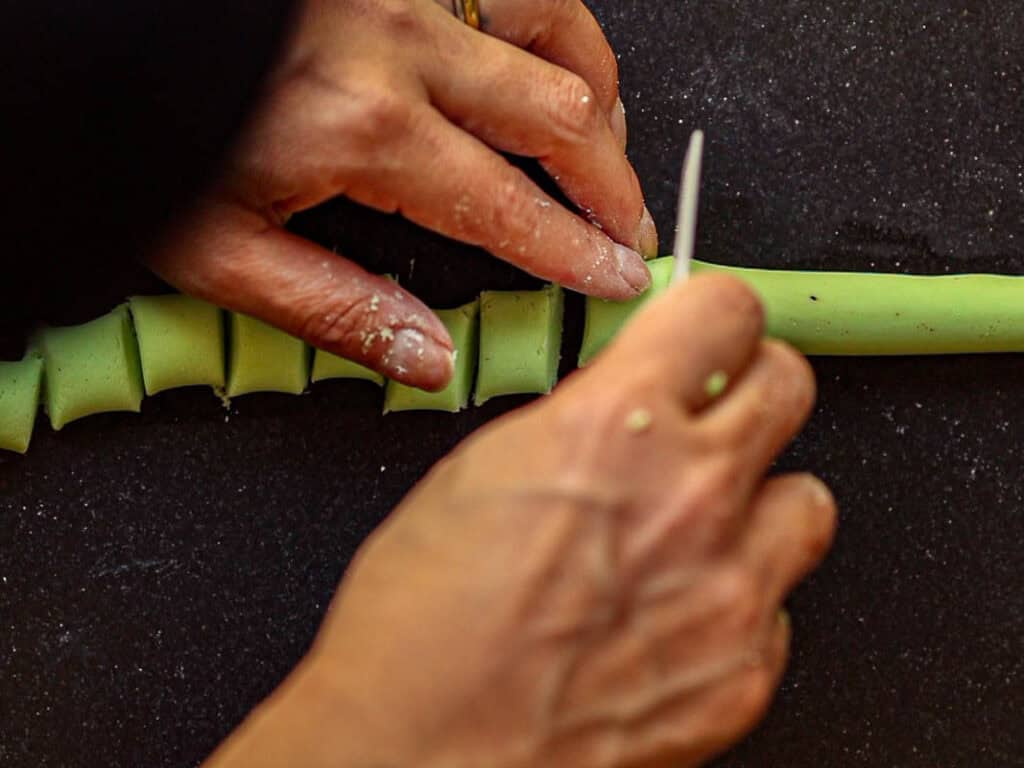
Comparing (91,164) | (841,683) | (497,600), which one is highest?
(91,164)

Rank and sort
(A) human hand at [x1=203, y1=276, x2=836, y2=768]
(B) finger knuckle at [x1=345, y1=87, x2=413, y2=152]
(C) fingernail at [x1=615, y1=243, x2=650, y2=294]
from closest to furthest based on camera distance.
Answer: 1. (A) human hand at [x1=203, y1=276, x2=836, y2=768]
2. (B) finger knuckle at [x1=345, y1=87, x2=413, y2=152]
3. (C) fingernail at [x1=615, y1=243, x2=650, y2=294]

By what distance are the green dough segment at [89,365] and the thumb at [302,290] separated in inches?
5.3

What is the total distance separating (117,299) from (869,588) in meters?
1.00

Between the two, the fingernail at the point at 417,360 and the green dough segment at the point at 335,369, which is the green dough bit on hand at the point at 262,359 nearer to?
the green dough segment at the point at 335,369

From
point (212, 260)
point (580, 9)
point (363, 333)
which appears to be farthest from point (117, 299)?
point (580, 9)

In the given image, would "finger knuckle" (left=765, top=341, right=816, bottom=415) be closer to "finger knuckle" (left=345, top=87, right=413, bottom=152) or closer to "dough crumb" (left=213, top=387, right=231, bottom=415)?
"finger knuckle" (left=345, top=87, right=413, bottom=152)

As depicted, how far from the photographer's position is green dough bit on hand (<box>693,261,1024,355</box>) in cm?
117

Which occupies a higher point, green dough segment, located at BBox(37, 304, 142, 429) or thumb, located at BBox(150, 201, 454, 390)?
thumb, located at BBox(150, 201, 454, 390)

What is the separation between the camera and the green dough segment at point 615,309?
3.78ft

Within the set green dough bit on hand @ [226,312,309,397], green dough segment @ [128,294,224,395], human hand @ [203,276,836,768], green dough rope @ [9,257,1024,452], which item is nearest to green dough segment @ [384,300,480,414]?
green dough rope @ [9,257,1024,452]

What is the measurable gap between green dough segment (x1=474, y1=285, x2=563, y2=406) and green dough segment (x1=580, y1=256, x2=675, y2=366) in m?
0.05

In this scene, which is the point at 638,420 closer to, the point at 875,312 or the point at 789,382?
the point at 789,382

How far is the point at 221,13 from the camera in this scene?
93 centimetres

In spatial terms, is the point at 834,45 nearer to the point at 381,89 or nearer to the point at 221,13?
the point at 381,89
